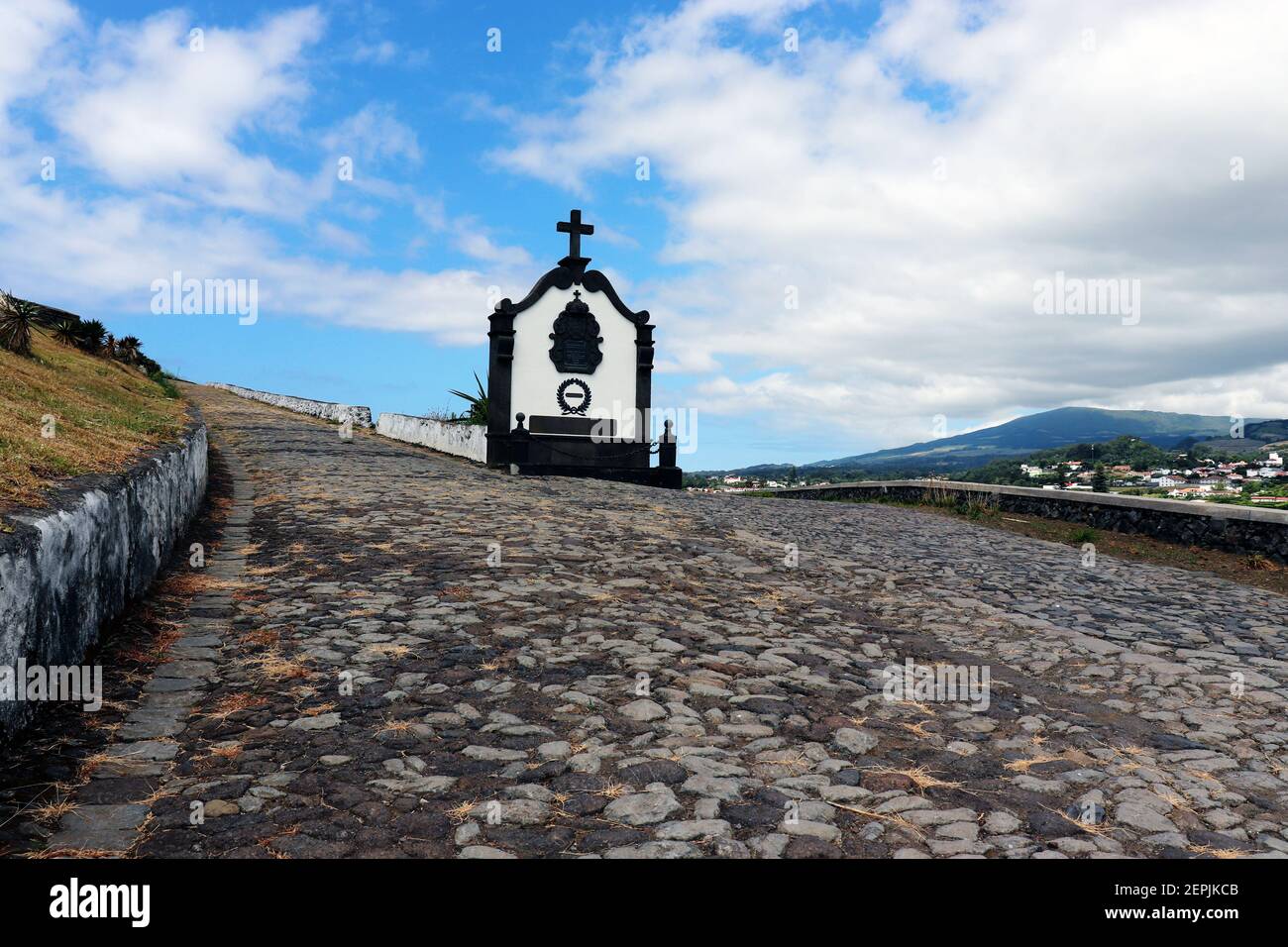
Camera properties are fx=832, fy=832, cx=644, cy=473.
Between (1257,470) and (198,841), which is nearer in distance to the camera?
(198,841)

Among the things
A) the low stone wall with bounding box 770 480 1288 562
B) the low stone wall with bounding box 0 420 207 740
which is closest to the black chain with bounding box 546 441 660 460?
the low stone wall with bounding box 770 480 1288 562

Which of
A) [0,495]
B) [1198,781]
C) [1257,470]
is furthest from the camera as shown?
[1257,470]

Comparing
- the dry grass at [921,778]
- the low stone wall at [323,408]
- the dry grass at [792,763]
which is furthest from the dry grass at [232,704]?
the low stone wall at [323,408]

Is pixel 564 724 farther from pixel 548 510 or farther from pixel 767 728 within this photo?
pixel 548 510

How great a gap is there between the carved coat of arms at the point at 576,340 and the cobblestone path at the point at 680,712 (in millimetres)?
13926

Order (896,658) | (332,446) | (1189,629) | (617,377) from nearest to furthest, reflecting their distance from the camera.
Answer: (896,658) → (1189,629) → (332,446) → (617,377)

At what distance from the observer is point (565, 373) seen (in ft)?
74.7

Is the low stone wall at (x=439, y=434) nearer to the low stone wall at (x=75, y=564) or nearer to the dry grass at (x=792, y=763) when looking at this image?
the low stone wall at (x=75, y=564)

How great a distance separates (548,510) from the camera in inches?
474

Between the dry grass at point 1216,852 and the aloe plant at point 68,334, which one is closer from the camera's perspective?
the dry grass at point 1216,852

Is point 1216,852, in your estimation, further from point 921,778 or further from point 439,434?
point 439,434

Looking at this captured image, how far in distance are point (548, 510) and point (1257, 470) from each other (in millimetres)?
15620

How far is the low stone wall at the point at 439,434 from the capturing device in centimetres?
2208

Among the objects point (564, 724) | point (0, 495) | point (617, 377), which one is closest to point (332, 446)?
point (617, 377)
